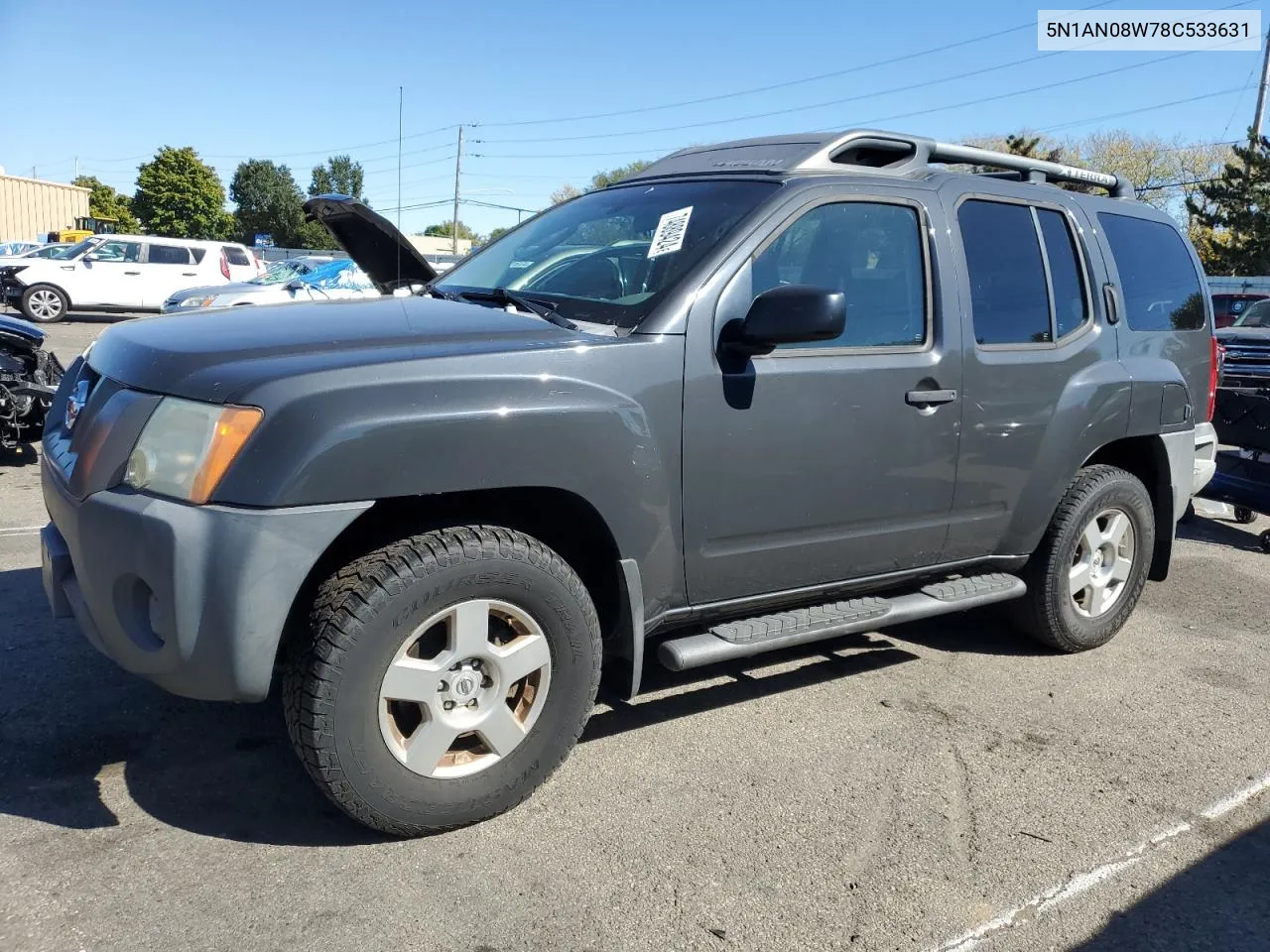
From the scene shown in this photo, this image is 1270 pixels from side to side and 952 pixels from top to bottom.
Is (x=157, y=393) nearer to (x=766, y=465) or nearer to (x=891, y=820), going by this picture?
(x=766, y=465)

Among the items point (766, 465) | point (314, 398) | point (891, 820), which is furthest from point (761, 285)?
point (891, 820)

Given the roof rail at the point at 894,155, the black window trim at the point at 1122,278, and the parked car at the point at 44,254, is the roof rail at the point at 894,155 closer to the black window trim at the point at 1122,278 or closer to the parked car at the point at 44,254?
the black window trim at the point at 1122,278

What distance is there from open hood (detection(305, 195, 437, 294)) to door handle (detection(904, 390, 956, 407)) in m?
2.35

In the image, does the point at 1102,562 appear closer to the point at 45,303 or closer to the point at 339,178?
the point at 45,303

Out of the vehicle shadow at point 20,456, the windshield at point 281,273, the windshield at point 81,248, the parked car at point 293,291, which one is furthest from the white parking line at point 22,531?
the windshield at point 81,248

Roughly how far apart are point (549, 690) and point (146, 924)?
1.13 metres

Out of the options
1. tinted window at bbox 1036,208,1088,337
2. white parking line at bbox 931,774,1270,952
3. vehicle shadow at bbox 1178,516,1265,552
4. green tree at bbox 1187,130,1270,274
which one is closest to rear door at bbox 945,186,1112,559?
tinted window at bbox 1036,208,1088,337

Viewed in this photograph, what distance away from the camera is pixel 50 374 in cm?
767

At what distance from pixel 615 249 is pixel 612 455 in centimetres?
97

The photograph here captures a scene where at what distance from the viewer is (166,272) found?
2175cm

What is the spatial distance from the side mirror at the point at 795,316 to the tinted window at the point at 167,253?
2174 centimetres

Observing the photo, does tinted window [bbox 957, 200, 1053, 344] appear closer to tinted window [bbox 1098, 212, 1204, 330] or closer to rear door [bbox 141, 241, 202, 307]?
tinted window [bbox 1098, 212, 1204, 330]

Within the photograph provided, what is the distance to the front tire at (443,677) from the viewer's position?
2564mm

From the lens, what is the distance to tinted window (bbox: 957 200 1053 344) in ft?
12.7
